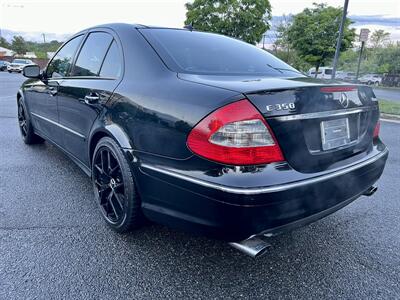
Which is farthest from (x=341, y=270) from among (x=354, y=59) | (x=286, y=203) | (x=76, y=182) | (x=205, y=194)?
(x=354, y=59)

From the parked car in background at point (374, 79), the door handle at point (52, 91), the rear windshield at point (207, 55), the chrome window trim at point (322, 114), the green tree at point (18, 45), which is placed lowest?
the parked car in background at point (374, 79)

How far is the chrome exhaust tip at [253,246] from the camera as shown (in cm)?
167

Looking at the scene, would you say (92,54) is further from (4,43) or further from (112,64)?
(4,43)

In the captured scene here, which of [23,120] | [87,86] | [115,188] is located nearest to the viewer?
[115,188]

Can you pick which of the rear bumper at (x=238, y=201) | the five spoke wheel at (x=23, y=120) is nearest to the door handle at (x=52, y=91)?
the five spoke wheel at (x=23, y=120)

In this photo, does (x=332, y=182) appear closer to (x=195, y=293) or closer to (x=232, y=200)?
(x=232, y=200)

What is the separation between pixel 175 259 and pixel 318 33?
64.1ft

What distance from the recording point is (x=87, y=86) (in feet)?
8.93

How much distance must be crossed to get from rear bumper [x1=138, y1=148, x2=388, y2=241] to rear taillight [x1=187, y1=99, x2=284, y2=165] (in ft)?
0.42

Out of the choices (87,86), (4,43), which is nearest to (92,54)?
(87,86)

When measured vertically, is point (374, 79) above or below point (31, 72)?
below

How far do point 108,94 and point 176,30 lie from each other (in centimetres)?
87

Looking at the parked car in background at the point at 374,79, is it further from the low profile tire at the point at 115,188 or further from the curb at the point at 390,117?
the low profile tire at the point at 115,188

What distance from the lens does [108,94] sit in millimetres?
2396
